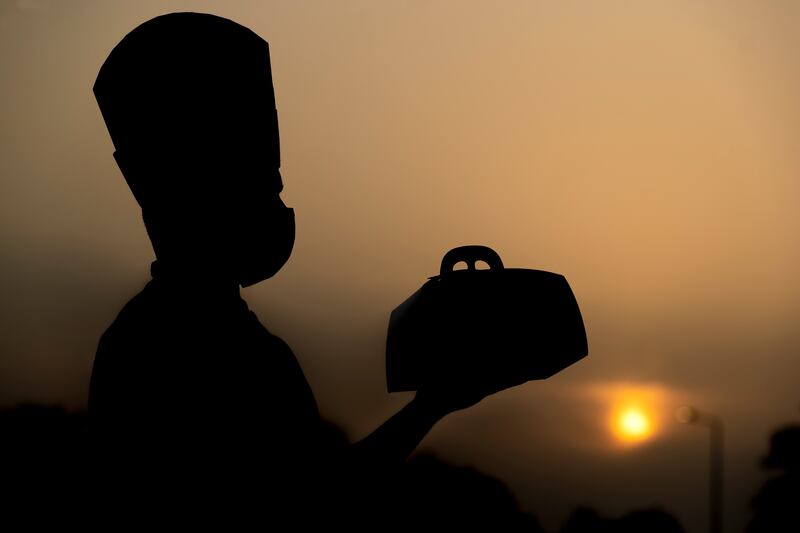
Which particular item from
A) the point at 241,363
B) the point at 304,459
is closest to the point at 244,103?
the point at 241,363

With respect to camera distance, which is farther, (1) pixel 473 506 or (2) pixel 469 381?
(1) pixel 473 506

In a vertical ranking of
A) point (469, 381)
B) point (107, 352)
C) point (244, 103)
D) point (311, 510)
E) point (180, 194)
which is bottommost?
point (311, 510)

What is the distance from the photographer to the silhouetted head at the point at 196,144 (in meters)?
1.15

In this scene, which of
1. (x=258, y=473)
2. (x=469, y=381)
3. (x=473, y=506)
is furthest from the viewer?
(x=473, y=506)

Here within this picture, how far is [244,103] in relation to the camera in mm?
1187

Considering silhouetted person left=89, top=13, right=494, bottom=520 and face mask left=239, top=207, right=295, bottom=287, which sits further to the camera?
face mask left=239, top=207, right=295, bottom=287

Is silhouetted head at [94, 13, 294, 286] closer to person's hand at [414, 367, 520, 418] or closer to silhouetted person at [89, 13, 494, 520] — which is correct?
silhouetted person at [89, 13, 494, 520]

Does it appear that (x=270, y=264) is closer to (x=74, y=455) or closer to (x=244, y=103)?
(x=244, y=103)

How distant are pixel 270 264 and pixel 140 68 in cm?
32

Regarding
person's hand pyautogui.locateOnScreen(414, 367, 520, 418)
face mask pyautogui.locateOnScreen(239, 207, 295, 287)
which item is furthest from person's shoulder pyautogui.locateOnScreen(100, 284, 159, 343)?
person's hand pyautogui.locateOnScreen(414, 367, 520, 418)

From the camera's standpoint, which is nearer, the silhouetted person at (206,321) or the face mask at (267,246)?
the silhouetted person at (206,321)

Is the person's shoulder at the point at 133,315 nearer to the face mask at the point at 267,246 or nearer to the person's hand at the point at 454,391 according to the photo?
the face mask at the point at 267,246

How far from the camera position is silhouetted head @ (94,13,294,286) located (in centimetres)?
115

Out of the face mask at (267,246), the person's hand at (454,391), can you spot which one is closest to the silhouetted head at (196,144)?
the face mask at (267,246)
